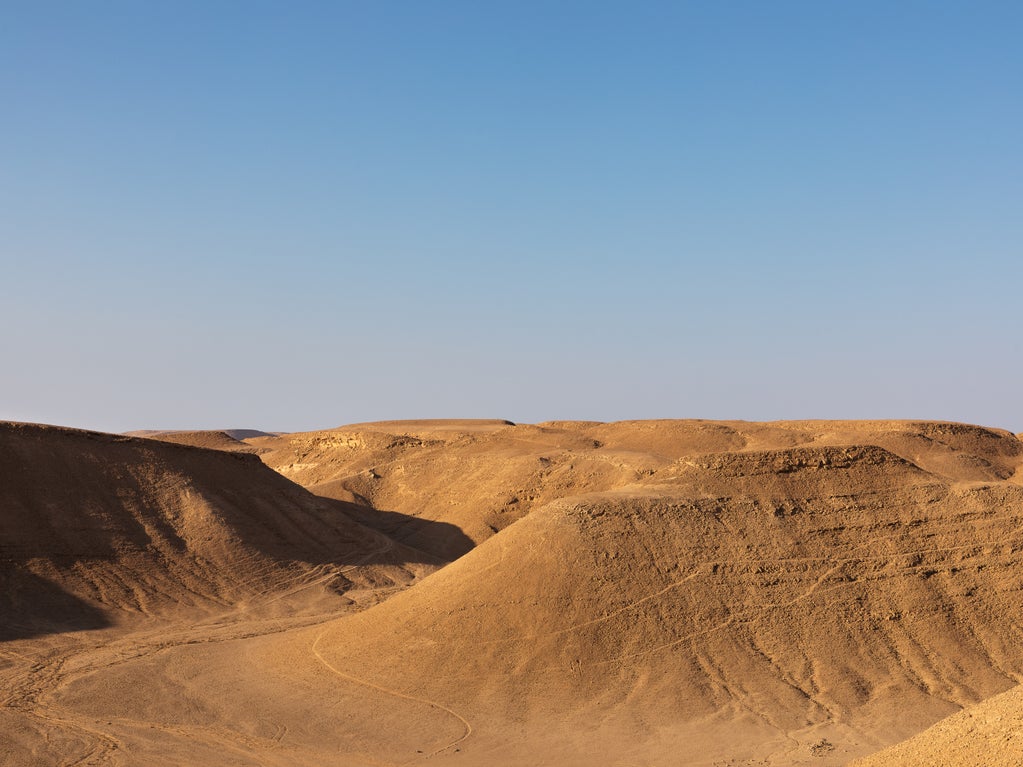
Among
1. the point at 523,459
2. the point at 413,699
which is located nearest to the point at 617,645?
the point at 413,699

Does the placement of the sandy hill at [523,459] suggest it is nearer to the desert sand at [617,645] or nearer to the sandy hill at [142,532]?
the sandy hill at [142,532]

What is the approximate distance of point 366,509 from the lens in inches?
1718

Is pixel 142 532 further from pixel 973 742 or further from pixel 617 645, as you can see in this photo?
pixel 973 742

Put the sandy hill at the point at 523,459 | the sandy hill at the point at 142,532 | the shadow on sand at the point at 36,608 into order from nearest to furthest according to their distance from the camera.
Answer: the shadow on sand at the point at 36,608
the sandy hill at the point at 142,532
the sandy hill at the point at 523,459

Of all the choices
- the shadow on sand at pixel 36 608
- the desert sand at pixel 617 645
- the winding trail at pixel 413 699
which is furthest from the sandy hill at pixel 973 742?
the shadow on sand at pixel 36 608

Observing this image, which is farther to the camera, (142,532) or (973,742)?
(142,532)

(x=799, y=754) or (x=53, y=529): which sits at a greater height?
(x=53, y=529)

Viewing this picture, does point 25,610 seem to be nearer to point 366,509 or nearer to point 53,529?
point 53,529

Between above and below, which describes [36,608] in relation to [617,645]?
below

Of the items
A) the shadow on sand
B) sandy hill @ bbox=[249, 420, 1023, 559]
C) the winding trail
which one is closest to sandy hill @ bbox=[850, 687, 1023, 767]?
the winding trail

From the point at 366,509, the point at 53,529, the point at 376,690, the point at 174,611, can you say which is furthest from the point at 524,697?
the point at 366,509

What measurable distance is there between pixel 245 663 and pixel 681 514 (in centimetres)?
956

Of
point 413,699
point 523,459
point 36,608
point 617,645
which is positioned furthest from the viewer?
point 523,459

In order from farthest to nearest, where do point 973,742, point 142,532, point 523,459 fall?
point 523,459 → point 142,532 → point 973,742
